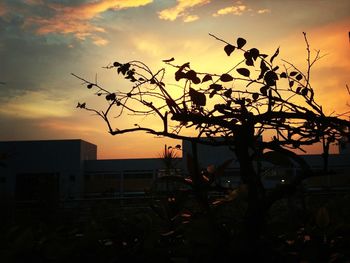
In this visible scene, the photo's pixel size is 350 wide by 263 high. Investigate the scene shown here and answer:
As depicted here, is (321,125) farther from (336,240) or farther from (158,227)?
(158,227)

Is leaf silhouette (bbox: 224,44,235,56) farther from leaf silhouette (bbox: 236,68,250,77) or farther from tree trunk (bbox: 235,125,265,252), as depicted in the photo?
tree trunk (bbox: 235,125,265,252)

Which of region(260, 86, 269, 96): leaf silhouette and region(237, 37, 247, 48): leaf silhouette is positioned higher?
region(237, 37, 247, 48): leaf silhouette

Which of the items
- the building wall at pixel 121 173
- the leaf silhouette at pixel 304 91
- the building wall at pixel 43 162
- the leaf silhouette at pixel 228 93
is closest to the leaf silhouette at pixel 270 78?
the leaf silhouette at pixel 228 93

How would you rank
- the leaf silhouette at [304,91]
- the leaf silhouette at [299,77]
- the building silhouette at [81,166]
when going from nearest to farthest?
1. the leaf silhouette at [304,91]
2. the leaf silhouette at [299,77]
3. the building silhouette at [81,166]

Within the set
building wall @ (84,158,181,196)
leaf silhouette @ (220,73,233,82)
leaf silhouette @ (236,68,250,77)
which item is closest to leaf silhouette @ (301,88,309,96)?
leaf silhouette @ (236,68,250,77)

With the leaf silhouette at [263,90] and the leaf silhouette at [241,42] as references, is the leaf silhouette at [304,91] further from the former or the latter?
the leaf silhouette at [241,42]

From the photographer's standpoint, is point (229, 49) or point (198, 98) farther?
point (229, 49)

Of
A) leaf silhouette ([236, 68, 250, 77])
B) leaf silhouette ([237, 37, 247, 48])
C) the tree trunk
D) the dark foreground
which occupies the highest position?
leaf silhouette ([237, 37, 247, 48])

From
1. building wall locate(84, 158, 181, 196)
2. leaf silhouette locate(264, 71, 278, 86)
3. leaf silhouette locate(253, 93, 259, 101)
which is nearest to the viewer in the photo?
leaf silhouette locate(264, 71, 278, 86)

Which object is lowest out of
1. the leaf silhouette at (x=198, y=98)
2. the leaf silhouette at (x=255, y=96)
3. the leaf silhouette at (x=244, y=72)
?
the leaf silhouette at (x=198, y=98)

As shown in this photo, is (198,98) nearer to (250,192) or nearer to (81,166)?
(250,192)

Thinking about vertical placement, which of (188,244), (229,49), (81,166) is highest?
(81,166)

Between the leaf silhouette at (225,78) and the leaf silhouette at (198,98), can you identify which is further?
the leaf silhouette at (225,78)

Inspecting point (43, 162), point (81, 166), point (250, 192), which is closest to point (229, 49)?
point (250, 192)
